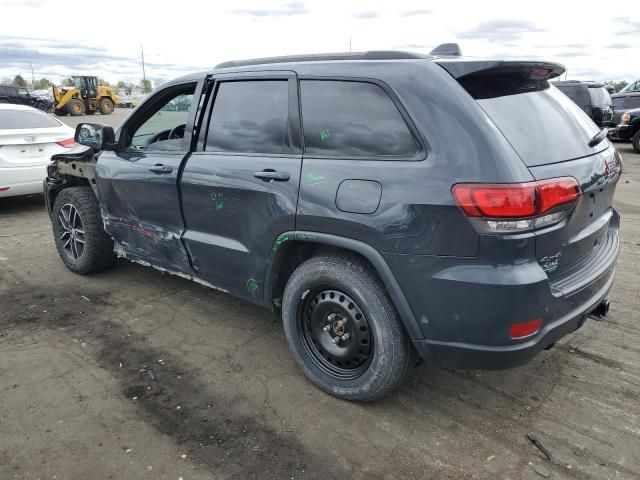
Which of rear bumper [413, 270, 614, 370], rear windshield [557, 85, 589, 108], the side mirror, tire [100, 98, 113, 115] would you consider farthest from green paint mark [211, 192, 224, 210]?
tire [100, 98, 113, 115]

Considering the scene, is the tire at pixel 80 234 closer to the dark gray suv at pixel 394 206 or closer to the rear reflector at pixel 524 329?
the dark gray suv at pixel 394 206

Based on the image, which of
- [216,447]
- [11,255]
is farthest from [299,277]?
[11,255]

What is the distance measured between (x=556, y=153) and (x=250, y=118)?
1.74 meters

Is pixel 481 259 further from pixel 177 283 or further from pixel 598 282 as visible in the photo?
pixel 177 283

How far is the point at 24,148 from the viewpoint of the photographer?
686cm

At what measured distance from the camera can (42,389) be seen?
3051 mm

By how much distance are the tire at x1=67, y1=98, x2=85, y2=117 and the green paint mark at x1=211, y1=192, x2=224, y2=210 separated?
32536 millimetres

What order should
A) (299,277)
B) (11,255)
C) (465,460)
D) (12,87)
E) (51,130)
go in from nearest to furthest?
(465,460) < (299,277) < (11,255) < (51,130) < (12,87)

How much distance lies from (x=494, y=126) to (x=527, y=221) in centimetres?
45

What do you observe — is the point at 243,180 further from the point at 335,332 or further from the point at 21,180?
the point at 21,180

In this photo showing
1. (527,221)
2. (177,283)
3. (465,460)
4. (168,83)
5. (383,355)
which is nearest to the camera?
(527,221)

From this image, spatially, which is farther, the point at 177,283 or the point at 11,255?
the point at 11,255

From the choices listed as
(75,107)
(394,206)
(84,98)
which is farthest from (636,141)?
(84,98)

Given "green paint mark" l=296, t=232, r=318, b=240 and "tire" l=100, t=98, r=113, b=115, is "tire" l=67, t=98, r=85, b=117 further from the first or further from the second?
"green paint mark" l=296, t=232, r=318, b=240
